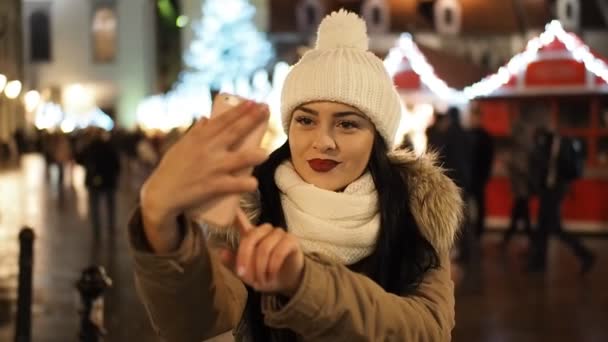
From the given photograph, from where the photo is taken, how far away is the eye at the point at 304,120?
2.10m

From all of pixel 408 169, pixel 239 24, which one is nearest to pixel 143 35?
pixel 239 24

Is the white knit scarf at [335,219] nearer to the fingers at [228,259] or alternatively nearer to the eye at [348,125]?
the eye at [348,125]

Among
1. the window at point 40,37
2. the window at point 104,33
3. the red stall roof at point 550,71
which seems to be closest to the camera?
the red stall roof at point 550,71

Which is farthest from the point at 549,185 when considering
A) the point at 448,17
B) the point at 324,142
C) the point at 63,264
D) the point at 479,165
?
the point at 448,17

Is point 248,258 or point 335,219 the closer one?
point 248,258

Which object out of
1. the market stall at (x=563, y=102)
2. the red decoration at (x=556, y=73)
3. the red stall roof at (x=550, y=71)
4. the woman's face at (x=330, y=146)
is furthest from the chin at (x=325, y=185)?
the red decoration at (x=556, y=73)

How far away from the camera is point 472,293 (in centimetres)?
941

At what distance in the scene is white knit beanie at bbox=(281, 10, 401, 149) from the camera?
2.09m

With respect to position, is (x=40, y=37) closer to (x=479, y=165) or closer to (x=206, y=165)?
(x=479, y=165)

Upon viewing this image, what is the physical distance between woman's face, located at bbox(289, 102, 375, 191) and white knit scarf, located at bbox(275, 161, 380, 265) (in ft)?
0.10

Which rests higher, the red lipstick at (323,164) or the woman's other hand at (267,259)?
the red lipstick at (323,164)

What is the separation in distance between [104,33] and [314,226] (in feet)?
170

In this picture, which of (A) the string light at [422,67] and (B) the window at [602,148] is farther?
(A) the string light at [422,67]

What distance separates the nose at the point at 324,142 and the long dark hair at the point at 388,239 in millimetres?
179
